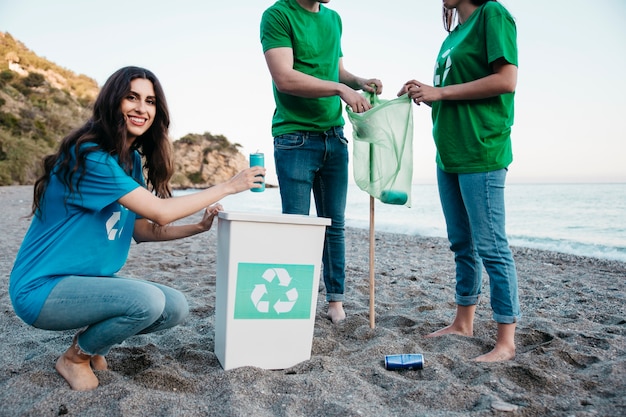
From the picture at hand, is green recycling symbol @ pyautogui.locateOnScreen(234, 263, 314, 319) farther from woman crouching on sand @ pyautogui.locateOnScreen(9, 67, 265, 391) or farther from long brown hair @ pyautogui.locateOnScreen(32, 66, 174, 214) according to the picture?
long brown hair @ pyautogui.locateOnScreen(32, 66, 174, 214)

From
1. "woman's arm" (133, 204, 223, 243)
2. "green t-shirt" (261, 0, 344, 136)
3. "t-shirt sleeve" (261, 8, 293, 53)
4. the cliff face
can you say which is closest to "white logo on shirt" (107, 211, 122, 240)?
"woman's arm" (133, 204, 223, 243)

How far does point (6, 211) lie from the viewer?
28.2 ft

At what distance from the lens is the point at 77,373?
5.29 ft

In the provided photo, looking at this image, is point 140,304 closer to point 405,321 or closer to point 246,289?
point 246,289

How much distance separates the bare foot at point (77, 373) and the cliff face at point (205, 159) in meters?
45.1

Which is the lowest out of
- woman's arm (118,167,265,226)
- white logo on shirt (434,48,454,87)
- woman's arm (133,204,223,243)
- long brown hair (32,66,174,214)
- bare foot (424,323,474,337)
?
bare foot (424,323,474,337)

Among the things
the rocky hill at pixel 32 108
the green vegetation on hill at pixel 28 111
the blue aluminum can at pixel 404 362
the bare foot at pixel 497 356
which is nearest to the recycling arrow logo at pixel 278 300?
the blue aluminum can at pixel 404 362

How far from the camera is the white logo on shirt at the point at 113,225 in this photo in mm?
1719

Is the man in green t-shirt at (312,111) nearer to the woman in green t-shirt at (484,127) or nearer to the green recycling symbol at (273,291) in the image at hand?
the woman in green t-shirt at (484,127)

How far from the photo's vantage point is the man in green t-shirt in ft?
7.28

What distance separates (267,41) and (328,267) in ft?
4.10

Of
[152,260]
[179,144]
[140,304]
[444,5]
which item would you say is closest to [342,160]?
[444,5]

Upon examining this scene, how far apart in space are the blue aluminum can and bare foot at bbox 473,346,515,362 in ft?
0.83

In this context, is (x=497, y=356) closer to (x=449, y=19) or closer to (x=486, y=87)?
(x=486, y=87)
